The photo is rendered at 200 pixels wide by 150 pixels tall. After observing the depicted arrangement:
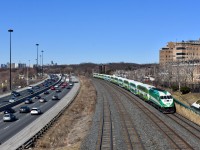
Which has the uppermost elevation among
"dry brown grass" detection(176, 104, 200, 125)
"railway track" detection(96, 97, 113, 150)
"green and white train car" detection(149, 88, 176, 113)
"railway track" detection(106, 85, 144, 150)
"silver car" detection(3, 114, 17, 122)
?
"green and white train car" detection(149, 88, 176, 113)

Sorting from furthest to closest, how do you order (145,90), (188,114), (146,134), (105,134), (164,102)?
1. (145,90)
2. (164,102)
3. (188,114)
4. (105,134)
5. (146,134)

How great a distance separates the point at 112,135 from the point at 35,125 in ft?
48.7

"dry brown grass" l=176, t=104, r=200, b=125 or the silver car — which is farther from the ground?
"dry brown grass" l=176, t=104, r=200, b=125

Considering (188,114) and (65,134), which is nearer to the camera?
(65,134)

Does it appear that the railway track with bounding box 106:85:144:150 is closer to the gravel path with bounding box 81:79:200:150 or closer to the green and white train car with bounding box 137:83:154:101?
the gravel path with bounding box 81:79:200:150

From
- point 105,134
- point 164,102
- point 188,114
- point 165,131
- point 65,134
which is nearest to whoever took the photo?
point 105,134

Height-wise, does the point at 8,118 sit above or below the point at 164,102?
below

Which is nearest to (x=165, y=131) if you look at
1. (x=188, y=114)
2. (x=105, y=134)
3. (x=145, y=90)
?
(x=105, y=134)

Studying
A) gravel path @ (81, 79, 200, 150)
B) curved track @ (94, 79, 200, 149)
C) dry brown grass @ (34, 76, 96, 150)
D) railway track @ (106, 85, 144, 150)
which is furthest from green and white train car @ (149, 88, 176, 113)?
dry brown grass @ (34, 76, 96, 150)

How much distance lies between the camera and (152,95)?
49.8m

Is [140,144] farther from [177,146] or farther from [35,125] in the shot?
[35,125]

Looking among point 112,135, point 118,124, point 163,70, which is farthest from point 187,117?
point 163,70

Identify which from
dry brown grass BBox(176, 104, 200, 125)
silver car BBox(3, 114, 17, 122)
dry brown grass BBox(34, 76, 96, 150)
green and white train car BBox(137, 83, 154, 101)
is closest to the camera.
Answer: dry brown grass BBox(34, 76, 96, 150)

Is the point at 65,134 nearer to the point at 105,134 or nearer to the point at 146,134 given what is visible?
the point at 105,134
